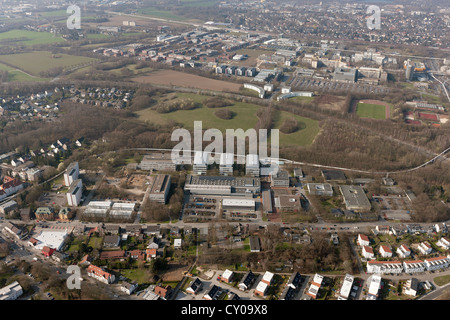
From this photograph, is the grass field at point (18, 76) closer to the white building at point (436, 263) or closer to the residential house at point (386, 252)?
the residential house at point (386, 252)

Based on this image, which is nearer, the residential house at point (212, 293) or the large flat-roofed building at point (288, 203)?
the residential house at point (212, 293)

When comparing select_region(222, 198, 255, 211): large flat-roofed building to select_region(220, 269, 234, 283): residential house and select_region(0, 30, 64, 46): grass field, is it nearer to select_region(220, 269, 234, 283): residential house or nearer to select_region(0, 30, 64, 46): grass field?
select_region(220, 269, 234, 283): residential house

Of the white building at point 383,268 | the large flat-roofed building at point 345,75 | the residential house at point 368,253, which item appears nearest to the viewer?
the white building at point 383,268

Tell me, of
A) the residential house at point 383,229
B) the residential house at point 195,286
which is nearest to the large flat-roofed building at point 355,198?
the residential house at point 383,229

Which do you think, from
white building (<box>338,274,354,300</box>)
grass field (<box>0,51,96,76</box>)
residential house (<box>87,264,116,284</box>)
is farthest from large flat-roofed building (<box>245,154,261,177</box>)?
grass field (<box>0,51,96,76</box>)

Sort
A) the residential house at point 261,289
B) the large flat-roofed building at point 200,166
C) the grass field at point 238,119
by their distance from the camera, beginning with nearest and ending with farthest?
the residential house at point 261,289
the large flat-roofed building at point 200,166
the grass field at point 238,119

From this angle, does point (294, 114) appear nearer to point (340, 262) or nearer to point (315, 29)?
point (340, 262)

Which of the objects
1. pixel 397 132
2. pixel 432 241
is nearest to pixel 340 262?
pixel 432 241
